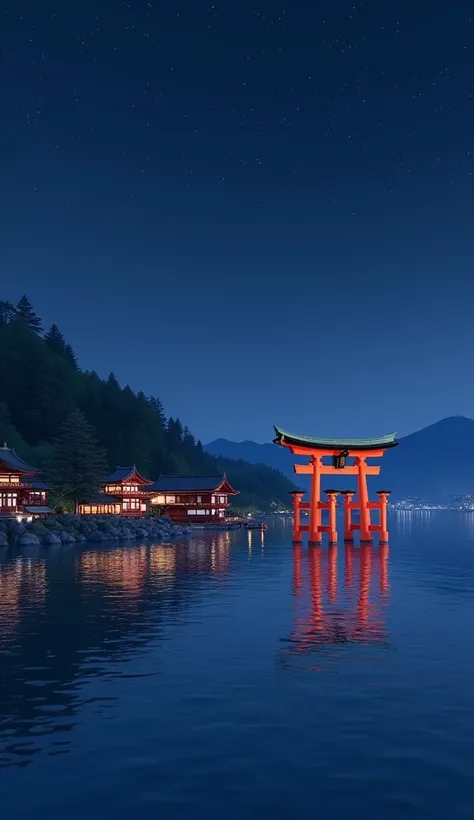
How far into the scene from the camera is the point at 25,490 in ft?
Answer: 263


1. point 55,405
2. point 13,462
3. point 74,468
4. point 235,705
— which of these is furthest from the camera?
point 55,405

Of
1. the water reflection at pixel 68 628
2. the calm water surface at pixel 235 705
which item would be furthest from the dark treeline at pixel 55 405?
the calm water surface at pixel 235 705

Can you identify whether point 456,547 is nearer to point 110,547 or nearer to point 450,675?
point 110,547

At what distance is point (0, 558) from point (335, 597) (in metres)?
28.3

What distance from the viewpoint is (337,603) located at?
27844 mm

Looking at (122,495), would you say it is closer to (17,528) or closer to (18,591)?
(17,528)

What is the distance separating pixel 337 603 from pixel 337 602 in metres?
0.29

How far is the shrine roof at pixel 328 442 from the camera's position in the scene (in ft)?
202

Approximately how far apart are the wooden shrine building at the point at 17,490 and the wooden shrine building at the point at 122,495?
1205 centimetres

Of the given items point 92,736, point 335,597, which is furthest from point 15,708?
point 335,597

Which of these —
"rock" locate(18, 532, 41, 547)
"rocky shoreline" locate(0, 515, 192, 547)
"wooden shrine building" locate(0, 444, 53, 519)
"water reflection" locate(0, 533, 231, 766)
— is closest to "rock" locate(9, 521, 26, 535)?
"rocky shoreline" locate(0, 515, 192, 547)

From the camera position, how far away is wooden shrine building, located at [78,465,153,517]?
94.2m

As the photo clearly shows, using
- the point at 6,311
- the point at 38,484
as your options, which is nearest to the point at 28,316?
the point at 6,311

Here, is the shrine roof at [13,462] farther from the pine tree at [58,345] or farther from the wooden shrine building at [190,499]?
the pine tree at [58,345]
